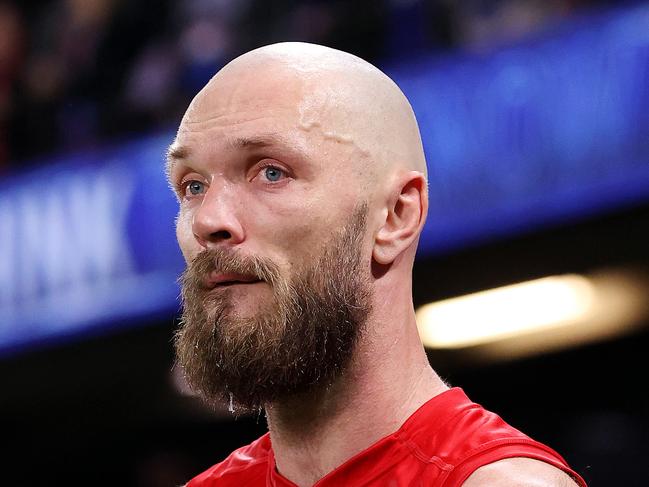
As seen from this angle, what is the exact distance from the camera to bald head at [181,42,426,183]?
188 centimetres

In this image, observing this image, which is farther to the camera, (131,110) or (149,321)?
(131,110)

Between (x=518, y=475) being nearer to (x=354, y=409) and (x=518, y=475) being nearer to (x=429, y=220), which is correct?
(x=354, y=409)

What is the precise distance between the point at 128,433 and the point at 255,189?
19.5 feet

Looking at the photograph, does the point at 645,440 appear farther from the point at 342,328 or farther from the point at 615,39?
the point at 342,328

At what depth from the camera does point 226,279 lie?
1.83 m

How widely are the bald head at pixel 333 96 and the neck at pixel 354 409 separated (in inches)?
12.2

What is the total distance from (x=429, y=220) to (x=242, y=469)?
2.89m

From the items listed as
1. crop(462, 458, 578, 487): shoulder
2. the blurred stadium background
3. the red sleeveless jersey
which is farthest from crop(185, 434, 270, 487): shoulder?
the blurred stadium background

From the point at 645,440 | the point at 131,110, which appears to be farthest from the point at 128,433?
the point at 645,440

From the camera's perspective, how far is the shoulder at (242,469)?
214cm

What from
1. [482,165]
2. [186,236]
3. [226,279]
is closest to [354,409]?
[226,279]

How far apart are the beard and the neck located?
29mm

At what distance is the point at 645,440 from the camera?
18.4 feet

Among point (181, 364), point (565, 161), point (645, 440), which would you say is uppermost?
point (181, 364)
